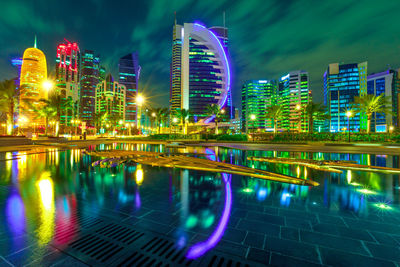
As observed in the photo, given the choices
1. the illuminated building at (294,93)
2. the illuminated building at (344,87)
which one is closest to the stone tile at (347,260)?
the illuminated building at (344,87)

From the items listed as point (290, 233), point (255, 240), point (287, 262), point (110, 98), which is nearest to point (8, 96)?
point (255, 240)

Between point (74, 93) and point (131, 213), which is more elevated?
point (74, 93)

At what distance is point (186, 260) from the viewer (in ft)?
8.30

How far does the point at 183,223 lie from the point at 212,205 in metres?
1.12

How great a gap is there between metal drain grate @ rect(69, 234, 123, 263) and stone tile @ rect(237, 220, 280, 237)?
7.37ft

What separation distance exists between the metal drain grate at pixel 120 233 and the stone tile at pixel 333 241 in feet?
9.62

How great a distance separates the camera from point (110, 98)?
182m

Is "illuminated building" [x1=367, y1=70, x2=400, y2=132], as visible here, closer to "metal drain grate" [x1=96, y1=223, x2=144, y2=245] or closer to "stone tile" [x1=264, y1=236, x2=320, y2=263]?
"stone tile" [x1=264, y1=236, x2=320, y2=263]

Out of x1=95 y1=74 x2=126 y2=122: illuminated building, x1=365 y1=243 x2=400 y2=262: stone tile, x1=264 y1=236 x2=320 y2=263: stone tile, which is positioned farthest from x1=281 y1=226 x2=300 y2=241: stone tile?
x1=95 y1=74 x2=126 y2=122: illuminated building

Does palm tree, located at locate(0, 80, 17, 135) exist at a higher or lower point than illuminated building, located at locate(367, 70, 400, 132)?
lower

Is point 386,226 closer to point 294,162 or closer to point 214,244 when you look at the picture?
point 214,244

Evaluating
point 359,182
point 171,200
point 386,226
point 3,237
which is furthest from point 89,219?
point 359,182

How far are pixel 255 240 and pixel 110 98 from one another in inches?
8111

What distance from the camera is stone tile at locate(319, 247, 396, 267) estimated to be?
2.43m
